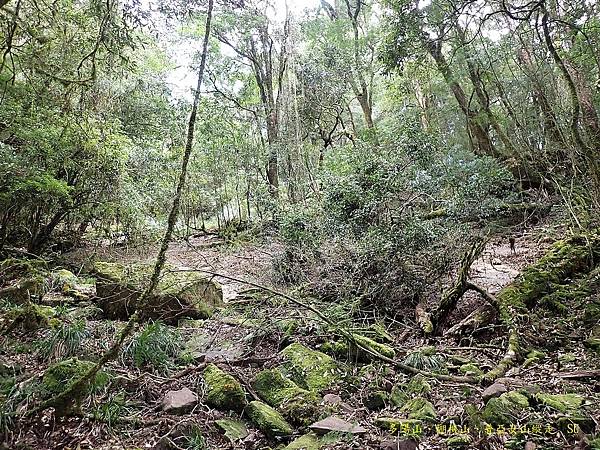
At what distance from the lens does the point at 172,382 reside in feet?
13.7

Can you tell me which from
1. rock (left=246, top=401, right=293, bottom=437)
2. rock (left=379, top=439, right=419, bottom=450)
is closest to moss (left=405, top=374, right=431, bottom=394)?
rock (left=379, top=439, right=419, bottom=450)

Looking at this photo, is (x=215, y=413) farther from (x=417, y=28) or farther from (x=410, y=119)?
(x=410, y=119)

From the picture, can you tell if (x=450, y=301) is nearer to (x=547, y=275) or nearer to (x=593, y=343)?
(x=547, y=275)

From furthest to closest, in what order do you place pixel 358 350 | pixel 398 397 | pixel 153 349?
1. pixel 358 350
2. pixel 153 349
3. pixel 398 397

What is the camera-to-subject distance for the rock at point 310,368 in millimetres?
4289

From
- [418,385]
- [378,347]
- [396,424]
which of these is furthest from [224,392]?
[378,347]

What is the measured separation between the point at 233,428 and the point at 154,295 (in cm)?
274

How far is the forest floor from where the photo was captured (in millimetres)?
3125

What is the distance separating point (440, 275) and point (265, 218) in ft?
15.4

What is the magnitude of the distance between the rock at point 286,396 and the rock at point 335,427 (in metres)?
0.23

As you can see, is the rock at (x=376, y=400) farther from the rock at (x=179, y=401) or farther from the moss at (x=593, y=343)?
the moss at (x=593, y=343)

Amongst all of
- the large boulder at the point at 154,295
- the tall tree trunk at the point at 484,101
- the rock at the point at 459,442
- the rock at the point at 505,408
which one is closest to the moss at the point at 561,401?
the rock at the point at 505,408

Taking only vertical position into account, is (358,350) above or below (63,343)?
below

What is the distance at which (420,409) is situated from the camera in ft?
11.5
